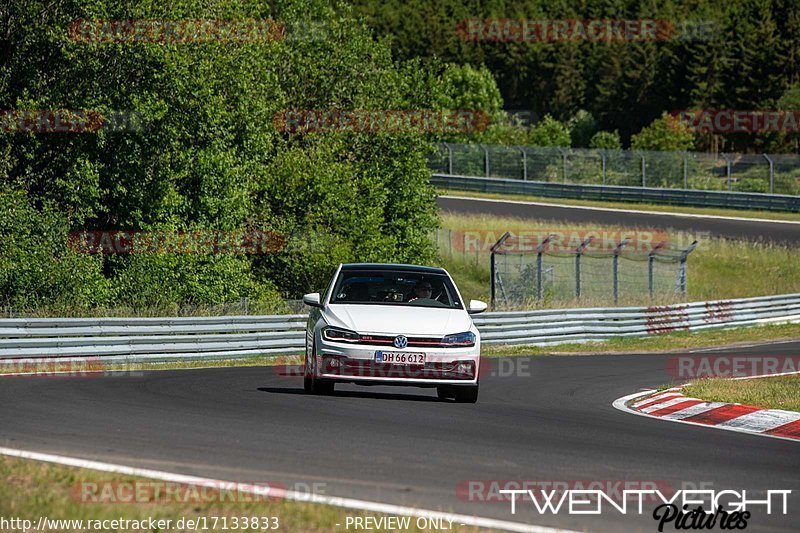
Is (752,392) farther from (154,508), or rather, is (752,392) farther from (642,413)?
(154,508)

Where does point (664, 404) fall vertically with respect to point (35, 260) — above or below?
below

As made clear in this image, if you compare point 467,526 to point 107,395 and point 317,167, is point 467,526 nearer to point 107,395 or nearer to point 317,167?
point 107,395

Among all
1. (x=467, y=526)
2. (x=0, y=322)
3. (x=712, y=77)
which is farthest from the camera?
(x=712, y=77)

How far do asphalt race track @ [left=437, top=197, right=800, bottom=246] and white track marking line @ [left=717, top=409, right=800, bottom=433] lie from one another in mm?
34205

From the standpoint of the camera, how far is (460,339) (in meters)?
13.3

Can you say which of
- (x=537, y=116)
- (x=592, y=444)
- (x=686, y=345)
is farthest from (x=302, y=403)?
(x=537, y=116)

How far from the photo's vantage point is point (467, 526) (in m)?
6.67

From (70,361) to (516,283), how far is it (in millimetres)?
19074

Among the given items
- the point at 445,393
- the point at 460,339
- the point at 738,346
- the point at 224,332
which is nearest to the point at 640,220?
the point at 738,346

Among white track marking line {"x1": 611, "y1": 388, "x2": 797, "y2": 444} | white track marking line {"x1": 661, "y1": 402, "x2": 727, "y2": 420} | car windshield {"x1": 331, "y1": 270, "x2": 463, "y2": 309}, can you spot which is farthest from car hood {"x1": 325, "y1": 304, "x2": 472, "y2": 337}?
white track marking line {"x1": 661, "y1": 402, "x2": 727, "y2": 420}

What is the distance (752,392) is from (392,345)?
4.86 metres

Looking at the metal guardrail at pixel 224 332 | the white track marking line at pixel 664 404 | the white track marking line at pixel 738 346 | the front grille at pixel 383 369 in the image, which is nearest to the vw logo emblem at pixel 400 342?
the front grille at pixel 383 369

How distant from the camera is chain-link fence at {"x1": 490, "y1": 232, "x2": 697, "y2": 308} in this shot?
102ft

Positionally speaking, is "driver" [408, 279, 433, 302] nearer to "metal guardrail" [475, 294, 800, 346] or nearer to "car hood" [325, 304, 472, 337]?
"car hood" [325, 304, 472, 337]
